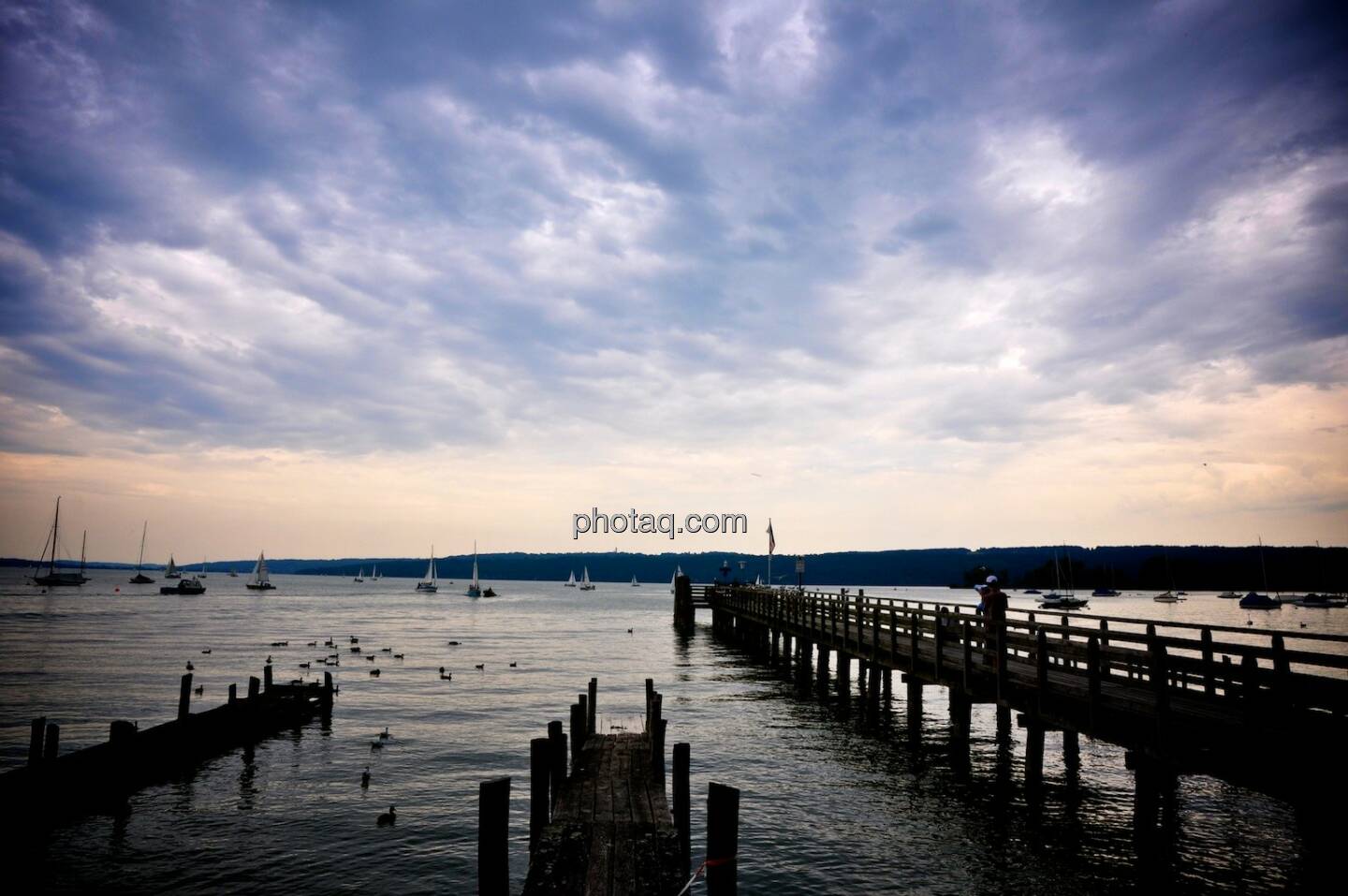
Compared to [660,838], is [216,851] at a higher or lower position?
lower

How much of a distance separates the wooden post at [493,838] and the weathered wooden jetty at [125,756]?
12405mm

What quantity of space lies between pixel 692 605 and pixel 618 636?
337 inches

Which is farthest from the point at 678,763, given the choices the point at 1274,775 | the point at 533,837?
the point at 1274,775

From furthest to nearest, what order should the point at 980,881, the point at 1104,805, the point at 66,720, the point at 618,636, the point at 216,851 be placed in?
1. the point at 618,636
2. the point at 66,720
3. the point at 1104,805
4. the point at 216,851
5. the point at 980,881

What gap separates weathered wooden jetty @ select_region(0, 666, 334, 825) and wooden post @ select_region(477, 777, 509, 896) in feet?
40.7

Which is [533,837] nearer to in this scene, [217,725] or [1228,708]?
[1228,708]

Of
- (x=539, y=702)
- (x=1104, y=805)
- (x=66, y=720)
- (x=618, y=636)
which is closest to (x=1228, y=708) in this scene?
(x=1104, y=805)

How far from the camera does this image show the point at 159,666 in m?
41.3

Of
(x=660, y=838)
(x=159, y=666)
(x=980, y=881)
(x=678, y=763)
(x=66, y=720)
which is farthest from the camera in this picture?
(x=159, y=666)

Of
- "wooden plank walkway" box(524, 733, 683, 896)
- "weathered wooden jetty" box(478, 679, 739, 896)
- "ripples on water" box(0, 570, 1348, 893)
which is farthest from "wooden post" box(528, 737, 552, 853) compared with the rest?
"ripples on water" box(0, 570, 1348, 893)

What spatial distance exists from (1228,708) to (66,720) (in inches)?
1332

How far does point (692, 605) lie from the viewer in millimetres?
71938

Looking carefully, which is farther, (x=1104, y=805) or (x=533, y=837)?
(x=1104, y=805)

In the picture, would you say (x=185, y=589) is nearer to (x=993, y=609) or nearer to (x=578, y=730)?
(x=578, y=730)
